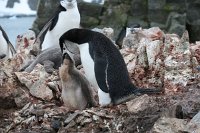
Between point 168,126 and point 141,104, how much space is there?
513 mm

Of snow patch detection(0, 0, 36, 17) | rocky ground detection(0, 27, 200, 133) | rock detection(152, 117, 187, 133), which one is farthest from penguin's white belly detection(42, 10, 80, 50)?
snow patch detection(0, 0, 36, 17)

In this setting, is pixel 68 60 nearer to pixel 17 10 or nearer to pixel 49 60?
pixel 49 60

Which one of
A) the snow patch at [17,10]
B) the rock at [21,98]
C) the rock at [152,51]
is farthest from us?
the snow patch at [17,10]

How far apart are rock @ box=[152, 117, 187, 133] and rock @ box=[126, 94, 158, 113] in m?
0.41

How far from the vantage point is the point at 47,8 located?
14.1 meters

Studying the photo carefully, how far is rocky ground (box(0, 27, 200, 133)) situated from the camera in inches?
150

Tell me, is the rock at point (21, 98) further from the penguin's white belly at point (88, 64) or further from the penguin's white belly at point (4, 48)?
the penguin's white belly at point (4, 48)

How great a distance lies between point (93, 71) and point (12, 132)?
86cm

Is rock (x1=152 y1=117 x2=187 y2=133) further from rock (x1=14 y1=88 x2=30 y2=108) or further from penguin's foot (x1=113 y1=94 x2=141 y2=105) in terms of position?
rock (x1=14 y1=88 x2=30 y2=108)

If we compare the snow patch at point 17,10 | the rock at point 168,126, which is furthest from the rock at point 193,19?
the snow patch at point 17,10

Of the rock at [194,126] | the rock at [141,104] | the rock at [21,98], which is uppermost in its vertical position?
the rock at [194,126]

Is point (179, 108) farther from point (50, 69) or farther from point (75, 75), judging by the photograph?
point (50, 69)

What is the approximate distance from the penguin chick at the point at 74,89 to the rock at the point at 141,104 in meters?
0.49

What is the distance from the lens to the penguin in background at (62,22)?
22.3 feet
